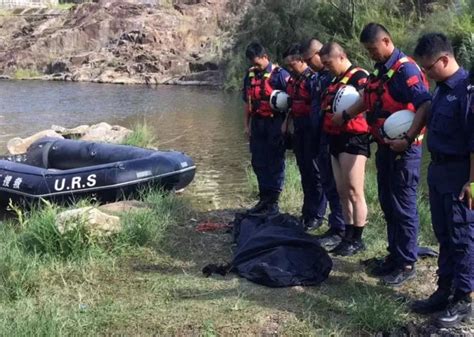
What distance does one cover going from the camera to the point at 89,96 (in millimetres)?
24578

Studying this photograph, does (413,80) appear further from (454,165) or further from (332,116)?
(332,116)

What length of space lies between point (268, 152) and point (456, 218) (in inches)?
111

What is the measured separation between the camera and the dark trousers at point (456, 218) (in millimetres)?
3443

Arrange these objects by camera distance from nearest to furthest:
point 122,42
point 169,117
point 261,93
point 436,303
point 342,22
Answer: point 436,303
point 261,93
point 169,117
point 342,22
point 122,42

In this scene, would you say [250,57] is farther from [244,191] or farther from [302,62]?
[244,191]

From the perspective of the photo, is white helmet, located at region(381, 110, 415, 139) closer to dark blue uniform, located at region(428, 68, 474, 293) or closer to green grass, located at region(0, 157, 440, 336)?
dark blue uniform, located at region(428, 68, 474, 293)

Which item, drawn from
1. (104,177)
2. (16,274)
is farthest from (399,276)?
(104,177)

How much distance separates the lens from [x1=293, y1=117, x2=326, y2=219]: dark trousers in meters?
5.43

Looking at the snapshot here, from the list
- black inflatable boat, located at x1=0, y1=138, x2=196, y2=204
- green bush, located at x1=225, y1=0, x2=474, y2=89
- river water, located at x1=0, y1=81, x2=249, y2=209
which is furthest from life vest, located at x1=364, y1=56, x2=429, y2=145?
green bush, located at x1=225, y1=0, x2=474, y2=89

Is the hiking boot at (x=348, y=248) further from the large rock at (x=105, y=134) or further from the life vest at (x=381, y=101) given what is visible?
the large rock at (x=105, y=134)

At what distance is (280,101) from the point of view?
222 inches

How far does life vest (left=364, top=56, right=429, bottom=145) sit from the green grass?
3.52 feet

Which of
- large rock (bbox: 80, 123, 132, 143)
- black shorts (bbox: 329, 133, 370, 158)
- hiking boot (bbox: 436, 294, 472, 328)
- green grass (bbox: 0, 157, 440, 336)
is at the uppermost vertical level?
black shorts (bbox: 329, 133, 370, 158)

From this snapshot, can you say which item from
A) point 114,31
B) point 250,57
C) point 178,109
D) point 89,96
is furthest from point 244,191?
point 114,31
